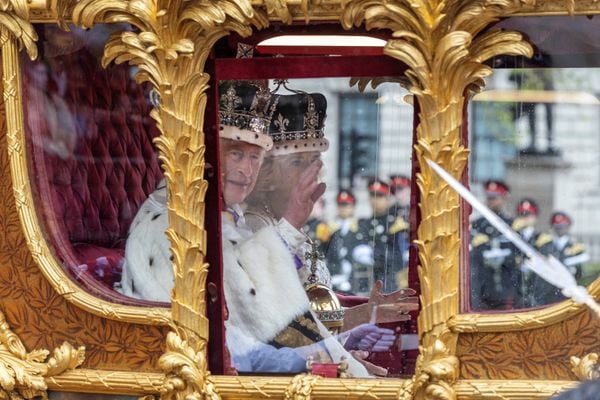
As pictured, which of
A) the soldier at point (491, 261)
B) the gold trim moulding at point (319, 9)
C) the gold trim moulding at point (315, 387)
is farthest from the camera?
the gold trim moulding at point (315, 387)

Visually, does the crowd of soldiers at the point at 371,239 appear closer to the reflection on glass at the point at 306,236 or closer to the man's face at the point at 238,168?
the reflection on glass at the point at 306,236

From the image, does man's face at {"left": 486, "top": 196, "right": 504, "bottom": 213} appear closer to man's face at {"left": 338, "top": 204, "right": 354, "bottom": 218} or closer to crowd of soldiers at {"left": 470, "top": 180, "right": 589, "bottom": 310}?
crowd of soldiers at {"left": 470, "top": 180, "right": 589, "bottom": 310}

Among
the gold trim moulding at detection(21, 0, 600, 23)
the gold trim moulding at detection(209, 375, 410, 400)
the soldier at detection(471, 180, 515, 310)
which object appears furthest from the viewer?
the gold trim moulding at detection(209, 375, 410, 400)

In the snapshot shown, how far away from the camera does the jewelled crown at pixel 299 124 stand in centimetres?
379

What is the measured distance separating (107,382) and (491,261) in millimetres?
1098

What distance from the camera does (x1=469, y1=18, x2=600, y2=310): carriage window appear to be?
3.59 meters

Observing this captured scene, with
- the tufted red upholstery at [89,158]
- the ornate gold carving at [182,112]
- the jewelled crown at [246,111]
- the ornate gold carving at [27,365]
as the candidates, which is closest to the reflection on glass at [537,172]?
the jewelled crown at [246,111]

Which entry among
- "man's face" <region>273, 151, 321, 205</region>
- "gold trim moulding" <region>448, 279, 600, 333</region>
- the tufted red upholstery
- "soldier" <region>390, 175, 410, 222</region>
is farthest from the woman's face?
"gold trim moulding" <region>448, 279, 600, 333</region>

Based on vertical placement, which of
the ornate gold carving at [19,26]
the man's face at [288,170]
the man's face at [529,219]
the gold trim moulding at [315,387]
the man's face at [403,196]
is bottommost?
the gold trim moulding at [315,387]

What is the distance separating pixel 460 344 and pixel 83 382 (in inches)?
40.9

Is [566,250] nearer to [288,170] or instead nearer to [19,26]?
[288,170]

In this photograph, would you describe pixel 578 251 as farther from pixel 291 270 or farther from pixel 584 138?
pixel 291 270

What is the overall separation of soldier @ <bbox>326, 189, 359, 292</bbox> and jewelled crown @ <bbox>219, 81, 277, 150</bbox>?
0.26 meters

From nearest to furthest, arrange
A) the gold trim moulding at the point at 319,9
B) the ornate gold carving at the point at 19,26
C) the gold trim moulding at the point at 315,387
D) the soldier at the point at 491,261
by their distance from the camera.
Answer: the gold trim moulding at the point at 319,9 → the soldier at the point at 491,261 → the gold trim moulding at the point at 315,387 → the ornate gold carving at the point at 19,26
